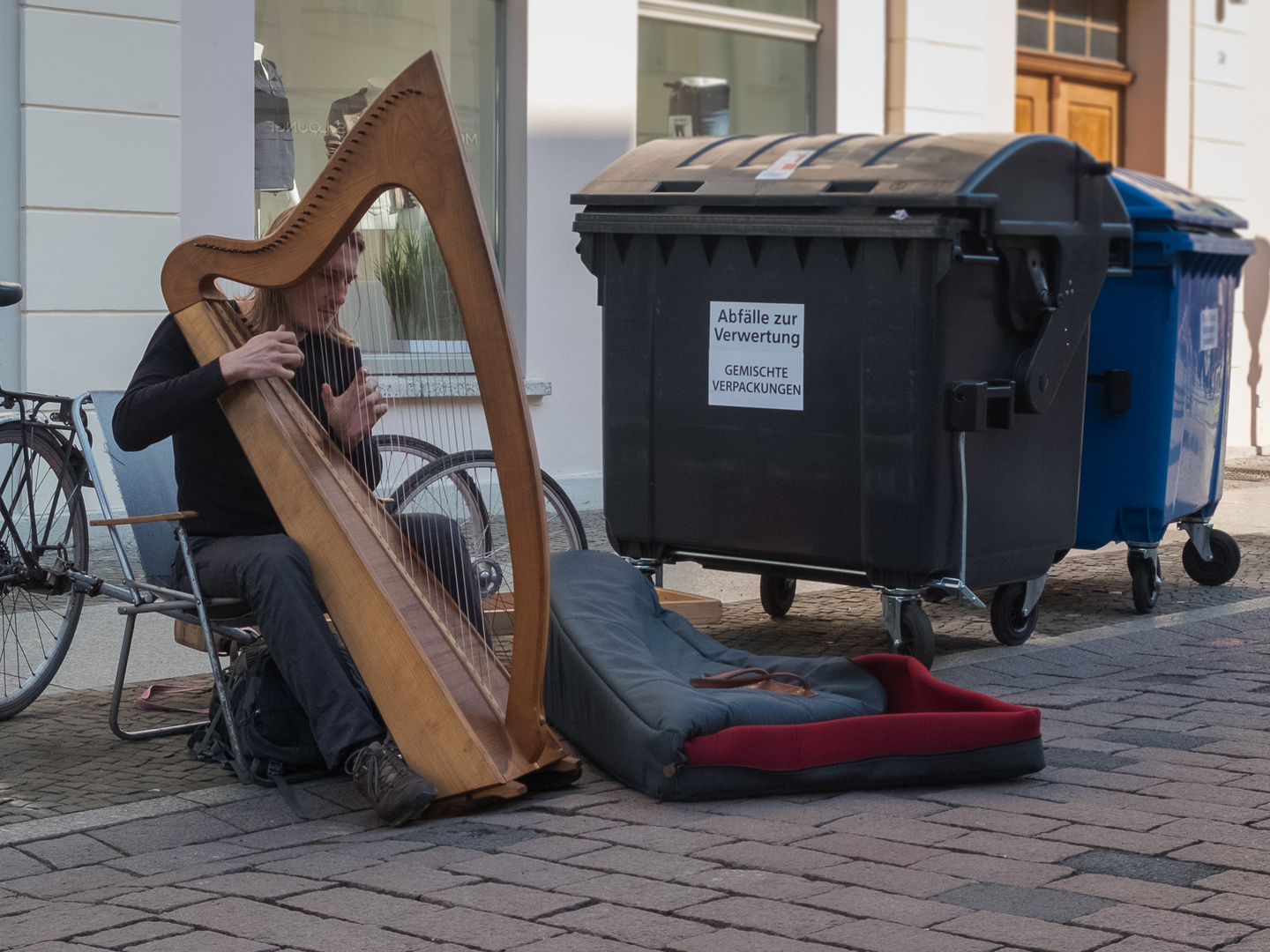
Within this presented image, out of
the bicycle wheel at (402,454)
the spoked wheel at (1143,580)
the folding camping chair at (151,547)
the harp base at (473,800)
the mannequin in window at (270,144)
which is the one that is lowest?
the harp base at (473,800)

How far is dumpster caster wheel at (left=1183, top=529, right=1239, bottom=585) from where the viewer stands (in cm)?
657

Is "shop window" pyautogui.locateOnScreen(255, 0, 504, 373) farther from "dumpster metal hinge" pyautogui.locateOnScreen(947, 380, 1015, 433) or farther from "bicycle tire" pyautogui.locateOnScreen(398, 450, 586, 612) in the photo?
"dumpster metal hinge" pyautogui.locateOnScreen(947, 380, 1015, 433)

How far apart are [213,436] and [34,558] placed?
2.36ft

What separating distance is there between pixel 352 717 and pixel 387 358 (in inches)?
37.1

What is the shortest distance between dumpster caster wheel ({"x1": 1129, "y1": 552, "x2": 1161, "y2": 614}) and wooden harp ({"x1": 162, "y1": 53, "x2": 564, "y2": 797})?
10.1 ft

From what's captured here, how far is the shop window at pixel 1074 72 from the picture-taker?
12016mm

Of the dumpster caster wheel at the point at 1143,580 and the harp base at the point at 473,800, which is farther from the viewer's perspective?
the dumpster caster wheel at the point at 1143,580

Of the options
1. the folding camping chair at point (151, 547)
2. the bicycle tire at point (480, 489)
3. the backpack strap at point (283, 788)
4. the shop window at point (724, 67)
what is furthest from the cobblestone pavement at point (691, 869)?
the shop window at point (724, 67)

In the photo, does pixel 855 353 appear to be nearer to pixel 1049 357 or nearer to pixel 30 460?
pixel 1049 357

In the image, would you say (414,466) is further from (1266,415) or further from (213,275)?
(1266,415)

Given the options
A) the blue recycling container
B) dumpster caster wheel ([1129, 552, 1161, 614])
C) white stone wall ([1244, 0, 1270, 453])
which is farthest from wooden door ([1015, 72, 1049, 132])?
dumpster caster wheel ([1129, 552, 1161, 614])

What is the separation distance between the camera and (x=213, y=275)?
13.0 ft

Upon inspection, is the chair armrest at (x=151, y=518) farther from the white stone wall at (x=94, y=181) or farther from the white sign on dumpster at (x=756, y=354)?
the white stone wall at (x=94, y=181)

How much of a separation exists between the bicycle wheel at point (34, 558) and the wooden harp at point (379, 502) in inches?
28.5
